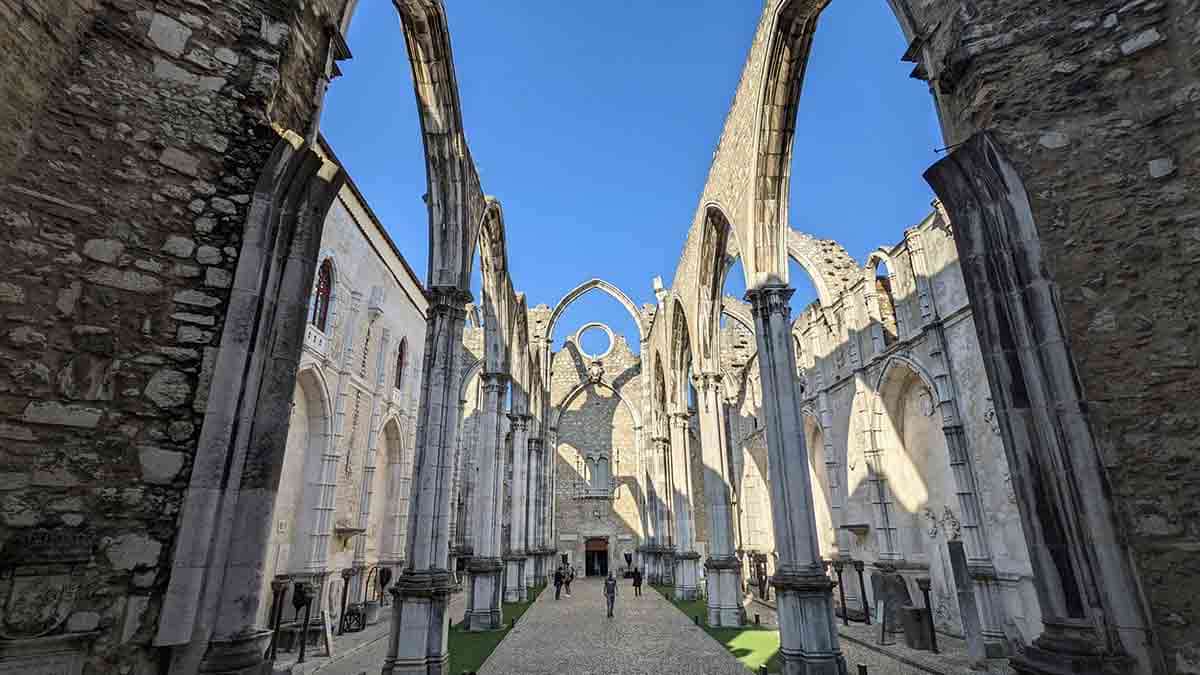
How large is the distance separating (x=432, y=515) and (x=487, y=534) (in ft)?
17.2

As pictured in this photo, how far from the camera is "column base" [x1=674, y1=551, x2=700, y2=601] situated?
16.7 metres

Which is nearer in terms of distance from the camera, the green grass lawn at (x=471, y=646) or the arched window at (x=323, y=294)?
the green grass lawn at (x=471, y=646)

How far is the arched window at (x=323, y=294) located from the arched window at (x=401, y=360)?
4990 millimetres

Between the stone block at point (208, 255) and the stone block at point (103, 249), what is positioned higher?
the stone block at point (208, 255)

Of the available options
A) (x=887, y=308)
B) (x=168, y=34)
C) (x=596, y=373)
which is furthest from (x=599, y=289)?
(x=168, y=34)

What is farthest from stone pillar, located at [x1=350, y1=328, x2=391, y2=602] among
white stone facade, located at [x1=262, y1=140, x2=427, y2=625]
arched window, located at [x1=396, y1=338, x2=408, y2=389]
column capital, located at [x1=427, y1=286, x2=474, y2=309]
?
column capital, located at [x1=427, y1=286, x2=474, y2=309]

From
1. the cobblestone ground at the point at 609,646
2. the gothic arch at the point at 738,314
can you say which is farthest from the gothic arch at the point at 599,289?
the cobblestone ground at the point at 609,646

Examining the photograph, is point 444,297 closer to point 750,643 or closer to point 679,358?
point 750,643

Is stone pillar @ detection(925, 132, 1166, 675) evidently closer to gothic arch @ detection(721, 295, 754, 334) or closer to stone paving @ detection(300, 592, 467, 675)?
stone paving @ detection(300, 592, 467, 675)

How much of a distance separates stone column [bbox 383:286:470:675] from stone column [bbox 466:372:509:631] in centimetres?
466

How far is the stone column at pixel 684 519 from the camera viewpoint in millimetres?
16328

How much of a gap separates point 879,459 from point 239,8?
15.6 metres

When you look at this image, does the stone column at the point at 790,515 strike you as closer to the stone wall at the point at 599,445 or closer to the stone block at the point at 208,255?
the stone block at the point at 208,255

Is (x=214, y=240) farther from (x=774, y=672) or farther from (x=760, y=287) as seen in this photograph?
(x=774, y=672)
